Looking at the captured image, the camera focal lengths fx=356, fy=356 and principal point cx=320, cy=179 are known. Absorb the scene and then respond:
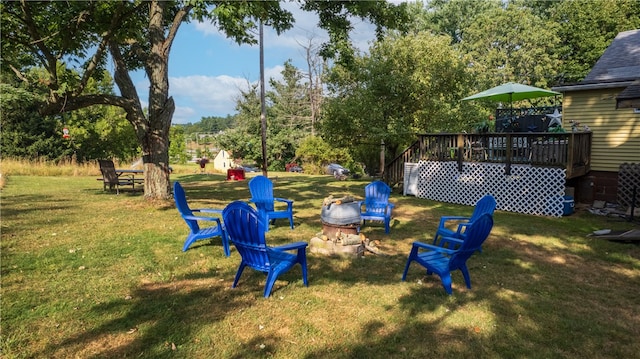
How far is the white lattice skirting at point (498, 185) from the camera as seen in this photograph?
30.6 ft

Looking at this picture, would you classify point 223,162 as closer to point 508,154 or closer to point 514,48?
point 508,154

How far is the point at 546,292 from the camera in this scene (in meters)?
4.39

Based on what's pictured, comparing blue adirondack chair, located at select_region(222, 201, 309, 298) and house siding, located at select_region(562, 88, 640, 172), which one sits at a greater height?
house siding, located at select_region(562, 88, 640, 172)

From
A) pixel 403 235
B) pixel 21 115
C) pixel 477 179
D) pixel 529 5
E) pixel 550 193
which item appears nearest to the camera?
pixel 403 235

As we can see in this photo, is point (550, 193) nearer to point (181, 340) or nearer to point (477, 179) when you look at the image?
point (477, 179)

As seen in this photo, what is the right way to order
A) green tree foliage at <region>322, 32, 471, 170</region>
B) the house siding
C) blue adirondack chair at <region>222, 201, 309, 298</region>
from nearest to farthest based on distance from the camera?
blue adirondack chair at <region>222, 201, 309, 298</region> < the house siding < green tree foliage at <region>322, 32, 471, 170</region>

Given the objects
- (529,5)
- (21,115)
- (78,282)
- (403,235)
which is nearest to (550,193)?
(403,235)

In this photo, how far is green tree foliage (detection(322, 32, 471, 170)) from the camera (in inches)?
609

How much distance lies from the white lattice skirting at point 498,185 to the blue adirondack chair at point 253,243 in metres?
8.02

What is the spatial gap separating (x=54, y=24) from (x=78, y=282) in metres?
6.51

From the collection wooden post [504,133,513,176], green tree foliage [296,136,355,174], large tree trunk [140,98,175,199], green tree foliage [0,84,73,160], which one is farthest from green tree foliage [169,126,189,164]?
wooden post [504,133,513,176]

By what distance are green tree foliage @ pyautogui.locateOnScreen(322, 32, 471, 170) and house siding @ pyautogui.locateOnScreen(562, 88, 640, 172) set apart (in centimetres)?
531

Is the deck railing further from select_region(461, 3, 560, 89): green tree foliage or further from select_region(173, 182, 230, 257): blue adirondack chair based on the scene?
select_region(461, 3, 560, 89): green tree foliage

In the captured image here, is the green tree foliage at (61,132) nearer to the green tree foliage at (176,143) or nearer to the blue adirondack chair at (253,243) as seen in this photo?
the green tree foliage at (176,143)
